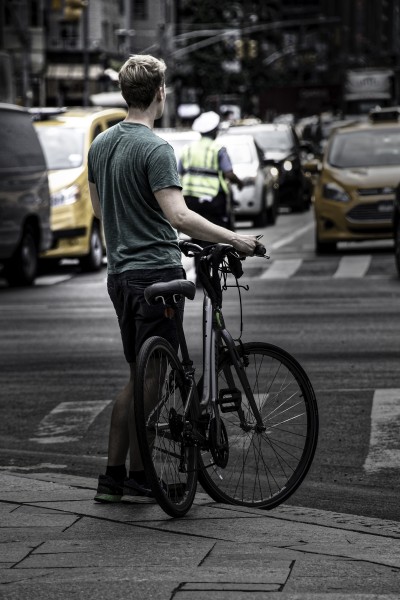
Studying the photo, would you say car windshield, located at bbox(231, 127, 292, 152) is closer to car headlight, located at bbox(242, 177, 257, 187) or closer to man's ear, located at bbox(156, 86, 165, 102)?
car headlight, located at bbox(242, 177, 257, 187)

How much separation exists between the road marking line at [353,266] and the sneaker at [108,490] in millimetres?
13503

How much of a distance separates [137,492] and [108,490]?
19 cm

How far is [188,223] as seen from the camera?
261 inches

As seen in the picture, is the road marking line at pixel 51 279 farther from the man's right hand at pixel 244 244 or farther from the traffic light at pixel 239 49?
the traffic light at pixel 239 49

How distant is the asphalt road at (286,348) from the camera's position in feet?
27.4

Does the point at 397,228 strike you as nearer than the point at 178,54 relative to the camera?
Yes

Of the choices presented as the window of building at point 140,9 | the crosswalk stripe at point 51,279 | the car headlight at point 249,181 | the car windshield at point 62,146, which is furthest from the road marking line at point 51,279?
the window of building at point 140,9

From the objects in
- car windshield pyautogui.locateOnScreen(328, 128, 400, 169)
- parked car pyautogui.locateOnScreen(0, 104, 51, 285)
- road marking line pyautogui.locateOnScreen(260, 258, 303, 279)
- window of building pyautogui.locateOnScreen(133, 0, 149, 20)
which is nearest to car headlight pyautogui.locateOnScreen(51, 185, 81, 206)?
parked car pyautogui.locateOnScreen(0, 104, 51, 285)

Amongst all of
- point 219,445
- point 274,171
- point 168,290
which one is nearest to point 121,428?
point 219,445

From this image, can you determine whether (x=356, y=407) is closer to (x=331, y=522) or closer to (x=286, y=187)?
(x=331, y=522)

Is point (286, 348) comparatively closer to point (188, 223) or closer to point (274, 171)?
point (188, 223)

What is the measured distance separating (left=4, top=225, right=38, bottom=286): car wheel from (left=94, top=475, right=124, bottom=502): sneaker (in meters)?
13.8

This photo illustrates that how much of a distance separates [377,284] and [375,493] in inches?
444

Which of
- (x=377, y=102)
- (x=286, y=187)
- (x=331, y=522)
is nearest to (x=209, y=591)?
(x=331, y=522)
